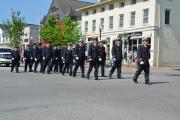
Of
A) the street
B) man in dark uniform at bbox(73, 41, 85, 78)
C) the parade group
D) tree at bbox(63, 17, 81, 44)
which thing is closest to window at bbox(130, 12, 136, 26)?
tree at bbox(63, 17, 81, 44)

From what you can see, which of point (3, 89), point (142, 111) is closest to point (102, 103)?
point (142, 111)

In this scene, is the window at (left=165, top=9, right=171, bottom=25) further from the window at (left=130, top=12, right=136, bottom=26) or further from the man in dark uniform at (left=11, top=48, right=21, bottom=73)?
the man in dark uniform at (left=11, top=48, right=21, bottom=73)

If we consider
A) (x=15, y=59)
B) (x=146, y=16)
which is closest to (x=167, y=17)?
(x=146, y=16)

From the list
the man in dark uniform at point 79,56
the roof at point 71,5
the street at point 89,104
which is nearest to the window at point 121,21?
the roof at point 71,5

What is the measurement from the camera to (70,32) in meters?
58.9

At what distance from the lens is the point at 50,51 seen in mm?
24891

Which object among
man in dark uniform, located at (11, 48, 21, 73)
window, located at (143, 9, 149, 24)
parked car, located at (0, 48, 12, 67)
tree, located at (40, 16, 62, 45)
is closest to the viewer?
man in dark uniform, located at (11, 48, 21, 73)

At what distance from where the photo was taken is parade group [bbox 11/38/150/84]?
57.0 feet

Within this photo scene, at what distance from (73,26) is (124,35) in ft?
32.3

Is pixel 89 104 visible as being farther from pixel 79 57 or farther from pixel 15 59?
pixel 15 59

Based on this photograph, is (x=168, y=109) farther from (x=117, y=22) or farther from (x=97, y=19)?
(x=97, y=19)

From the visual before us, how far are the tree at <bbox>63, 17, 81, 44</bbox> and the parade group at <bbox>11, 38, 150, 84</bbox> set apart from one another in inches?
1218

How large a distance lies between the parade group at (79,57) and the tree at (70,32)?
101 ft

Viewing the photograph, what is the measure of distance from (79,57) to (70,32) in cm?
3810
